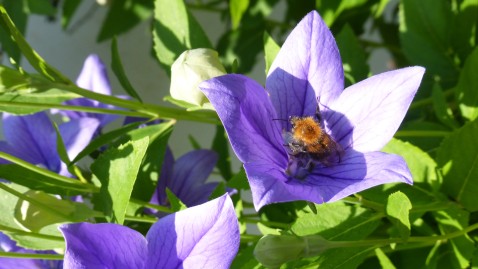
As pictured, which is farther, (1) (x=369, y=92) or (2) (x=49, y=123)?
(2) (x=49, y=123)

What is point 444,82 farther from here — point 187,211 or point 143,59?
point 143,59

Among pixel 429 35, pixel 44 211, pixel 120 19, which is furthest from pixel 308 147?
pixel 120 19

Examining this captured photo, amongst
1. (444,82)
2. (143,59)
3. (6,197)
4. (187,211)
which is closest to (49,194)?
(6,197)

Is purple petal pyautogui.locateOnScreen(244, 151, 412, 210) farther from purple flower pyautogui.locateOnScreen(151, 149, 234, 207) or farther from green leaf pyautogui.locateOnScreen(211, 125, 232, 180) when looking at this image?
green leaf pyautogui.locateOnScreen(211, 125, 232, 180)

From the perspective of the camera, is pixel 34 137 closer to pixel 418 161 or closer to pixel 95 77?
pixel 95 77

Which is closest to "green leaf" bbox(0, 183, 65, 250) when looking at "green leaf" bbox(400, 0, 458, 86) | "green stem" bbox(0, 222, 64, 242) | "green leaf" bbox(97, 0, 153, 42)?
"green stem" bbox(0, 222, 64, 242)

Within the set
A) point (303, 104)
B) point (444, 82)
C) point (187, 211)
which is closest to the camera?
point (187, 211)
